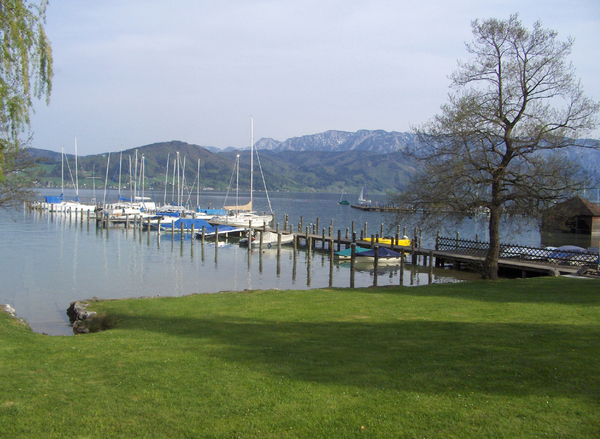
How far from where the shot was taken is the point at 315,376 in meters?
8.55

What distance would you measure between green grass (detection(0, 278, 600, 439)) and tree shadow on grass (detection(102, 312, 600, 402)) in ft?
0.11

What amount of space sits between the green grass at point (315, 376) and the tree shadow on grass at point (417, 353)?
0.11ft

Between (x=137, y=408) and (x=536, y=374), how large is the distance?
6.51 metres

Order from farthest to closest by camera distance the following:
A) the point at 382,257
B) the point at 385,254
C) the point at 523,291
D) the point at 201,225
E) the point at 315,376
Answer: the point at 201,225, the point at 385,254, the point at 382,257, the point at 523,291, the point at 315,376

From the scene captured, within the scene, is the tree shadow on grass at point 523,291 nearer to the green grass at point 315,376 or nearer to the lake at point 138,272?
the green grass at point 315,376

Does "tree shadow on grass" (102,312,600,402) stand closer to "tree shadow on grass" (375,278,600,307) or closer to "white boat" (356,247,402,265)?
"tree shadow on grass" (375,278,600,307)

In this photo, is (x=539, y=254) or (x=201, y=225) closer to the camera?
(x=539, y=254)

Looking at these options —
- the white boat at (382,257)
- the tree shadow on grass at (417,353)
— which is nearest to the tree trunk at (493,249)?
the tree shadow on grass at (417,353)

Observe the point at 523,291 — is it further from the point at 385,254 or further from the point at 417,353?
the point at 385,254

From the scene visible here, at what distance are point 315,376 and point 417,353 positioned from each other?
7.86ft

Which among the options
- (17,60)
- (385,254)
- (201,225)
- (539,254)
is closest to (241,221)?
(201,225)

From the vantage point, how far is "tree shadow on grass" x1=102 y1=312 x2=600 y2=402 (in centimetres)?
805

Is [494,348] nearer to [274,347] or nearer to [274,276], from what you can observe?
[274,347]

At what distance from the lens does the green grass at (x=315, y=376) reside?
6676mm
